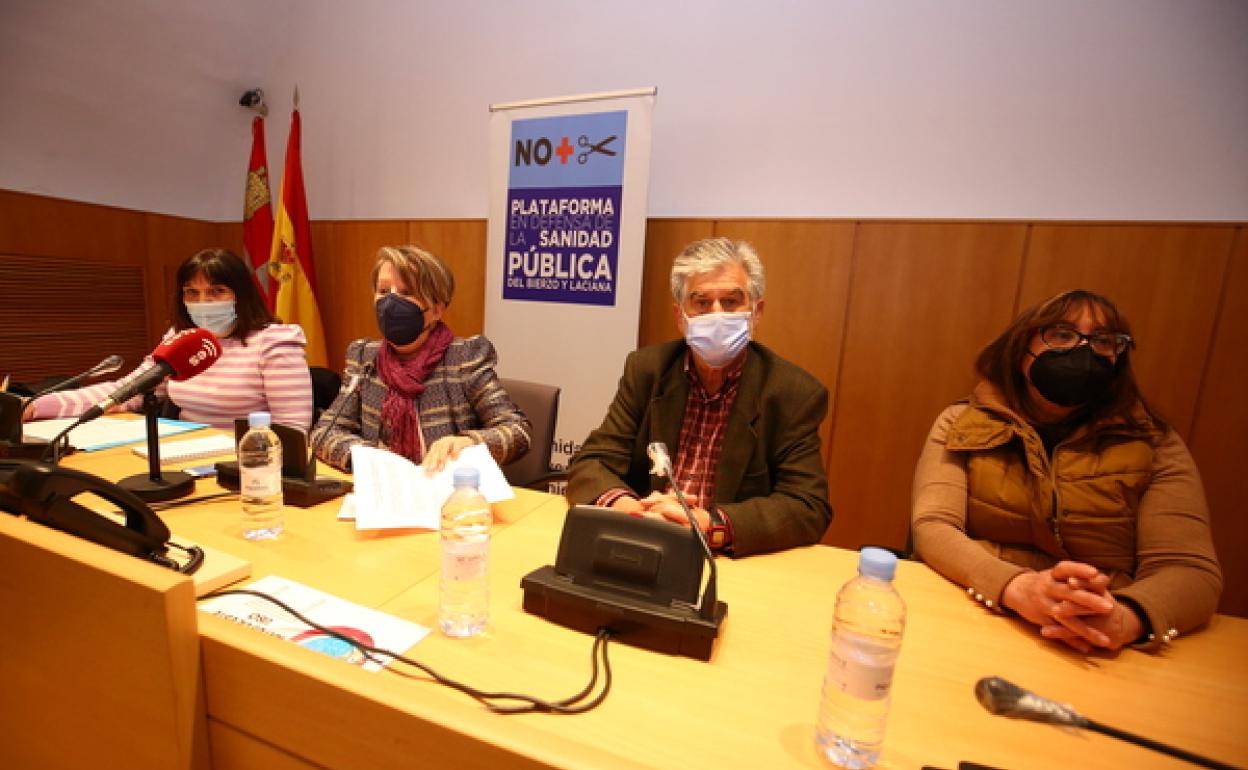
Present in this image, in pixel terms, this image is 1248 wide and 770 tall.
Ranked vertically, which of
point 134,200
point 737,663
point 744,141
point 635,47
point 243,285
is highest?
point 635,47

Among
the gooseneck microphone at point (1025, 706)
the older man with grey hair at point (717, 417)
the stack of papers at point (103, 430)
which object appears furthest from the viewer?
the stack of papers at point (103, 430)

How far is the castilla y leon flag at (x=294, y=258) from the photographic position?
3.46 metres

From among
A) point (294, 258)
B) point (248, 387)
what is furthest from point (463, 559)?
point (294, 258)

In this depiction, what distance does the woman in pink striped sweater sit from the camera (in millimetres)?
1994

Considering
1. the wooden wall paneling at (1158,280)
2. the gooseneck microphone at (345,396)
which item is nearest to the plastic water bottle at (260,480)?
the gooseneck microphone at (345,396)

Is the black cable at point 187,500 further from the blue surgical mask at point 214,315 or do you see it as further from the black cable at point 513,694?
the blue surgical mask at point 214,315

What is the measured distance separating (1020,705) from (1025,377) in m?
1.07

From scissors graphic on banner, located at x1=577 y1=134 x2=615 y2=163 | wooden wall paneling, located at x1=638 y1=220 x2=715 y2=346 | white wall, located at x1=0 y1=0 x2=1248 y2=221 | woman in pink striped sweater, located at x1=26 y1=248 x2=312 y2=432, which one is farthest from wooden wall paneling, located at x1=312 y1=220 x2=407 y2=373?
wooden wall paneling, located at x1=638 y1=220 x2=715 y2=346

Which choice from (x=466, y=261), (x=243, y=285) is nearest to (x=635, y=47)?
(x=466, y=261)

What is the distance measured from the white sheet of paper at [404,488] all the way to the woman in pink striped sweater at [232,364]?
0.90 m

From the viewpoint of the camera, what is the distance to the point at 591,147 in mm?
2734

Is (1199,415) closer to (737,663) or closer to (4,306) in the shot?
(737,663)

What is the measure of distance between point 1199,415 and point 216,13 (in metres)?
5.58

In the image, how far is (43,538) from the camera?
681mm
